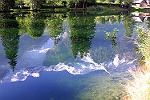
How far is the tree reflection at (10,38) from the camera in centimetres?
3761

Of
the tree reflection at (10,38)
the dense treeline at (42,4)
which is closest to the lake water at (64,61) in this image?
the tree reflection at (10,38)

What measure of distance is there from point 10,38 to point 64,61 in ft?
49.7

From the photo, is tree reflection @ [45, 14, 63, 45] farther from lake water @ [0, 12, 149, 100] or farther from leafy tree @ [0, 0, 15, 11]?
leafy tree @ [0, 0, 15, 11]

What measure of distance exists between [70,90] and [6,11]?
67141mm

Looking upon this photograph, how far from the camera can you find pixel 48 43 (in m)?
47.5

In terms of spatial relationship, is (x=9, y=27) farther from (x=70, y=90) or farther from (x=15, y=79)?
(x=70, y=90)

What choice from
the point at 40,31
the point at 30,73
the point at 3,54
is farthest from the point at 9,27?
the point at 30,73

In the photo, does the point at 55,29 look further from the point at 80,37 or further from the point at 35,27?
the point at 80,37

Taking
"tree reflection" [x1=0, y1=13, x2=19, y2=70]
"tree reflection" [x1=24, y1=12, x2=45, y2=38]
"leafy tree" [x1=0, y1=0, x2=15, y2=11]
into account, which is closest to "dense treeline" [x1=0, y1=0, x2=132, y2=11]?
"leafy tree" [x1=0, y1=0, x2=15, y2=11]

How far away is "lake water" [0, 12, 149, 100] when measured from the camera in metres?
25.7

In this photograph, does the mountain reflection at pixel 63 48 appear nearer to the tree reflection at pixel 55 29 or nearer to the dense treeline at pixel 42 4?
the tree reflection at pixel 55 29

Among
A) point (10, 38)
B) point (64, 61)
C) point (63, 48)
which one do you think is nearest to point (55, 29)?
point (10, 38)

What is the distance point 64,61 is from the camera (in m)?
36.7

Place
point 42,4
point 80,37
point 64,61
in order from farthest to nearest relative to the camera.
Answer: point 42,4 < point 80,37 < point 64,61
